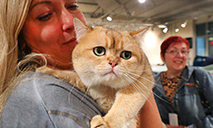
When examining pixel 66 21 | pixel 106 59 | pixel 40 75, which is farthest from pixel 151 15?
pixel 40 75

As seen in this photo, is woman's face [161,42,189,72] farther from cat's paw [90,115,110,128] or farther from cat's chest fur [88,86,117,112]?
cat's paw [90,115,110,128]

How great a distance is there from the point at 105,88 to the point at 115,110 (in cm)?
11

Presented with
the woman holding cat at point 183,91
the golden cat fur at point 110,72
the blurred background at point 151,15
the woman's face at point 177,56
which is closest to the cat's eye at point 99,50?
the golden cat fur at point 110,72

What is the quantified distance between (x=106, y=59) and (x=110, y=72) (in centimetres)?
6

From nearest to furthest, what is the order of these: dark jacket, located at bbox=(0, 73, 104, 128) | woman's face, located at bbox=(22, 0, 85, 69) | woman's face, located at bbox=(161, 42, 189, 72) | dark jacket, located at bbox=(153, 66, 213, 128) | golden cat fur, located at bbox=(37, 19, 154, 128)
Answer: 1. dark jacket, located at bbox=(0, 73, 104, 128)
2. golden cat fur, located at bbox=(37, 19, 154, 128)
3. woman's face, located at bbox=(22, 0, 85, 69)
4. dark jacket, located at bbox=(153, 66, 213, 128)
5. woman's face, located at bbox=(161, 42, 189, 72)

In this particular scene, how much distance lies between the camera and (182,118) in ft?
6.34

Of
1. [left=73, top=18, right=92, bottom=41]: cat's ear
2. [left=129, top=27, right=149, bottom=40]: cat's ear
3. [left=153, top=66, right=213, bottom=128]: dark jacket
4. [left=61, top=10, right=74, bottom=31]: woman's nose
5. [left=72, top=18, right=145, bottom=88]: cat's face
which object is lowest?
[left=153, top=66, right=213, bottom=128]: dark jacket

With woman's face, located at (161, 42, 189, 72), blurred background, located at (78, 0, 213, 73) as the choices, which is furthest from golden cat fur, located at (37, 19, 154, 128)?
woman's face, located at (161, 42, 189, 72)

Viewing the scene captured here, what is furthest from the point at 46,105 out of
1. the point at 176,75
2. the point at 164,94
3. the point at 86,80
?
the point at 176,75

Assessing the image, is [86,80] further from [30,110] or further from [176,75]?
[176,75]

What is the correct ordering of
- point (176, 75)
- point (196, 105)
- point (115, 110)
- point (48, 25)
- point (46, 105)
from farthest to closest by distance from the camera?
1. point (176, 75)
2. point (196, 105)
3. point (48, 25)
4. point (115, 110)
5. point (46, 105)

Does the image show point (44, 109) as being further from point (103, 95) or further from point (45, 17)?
point (45, 17)

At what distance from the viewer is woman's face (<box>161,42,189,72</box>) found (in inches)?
84.4

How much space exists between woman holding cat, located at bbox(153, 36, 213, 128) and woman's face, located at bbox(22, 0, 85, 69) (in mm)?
1272
